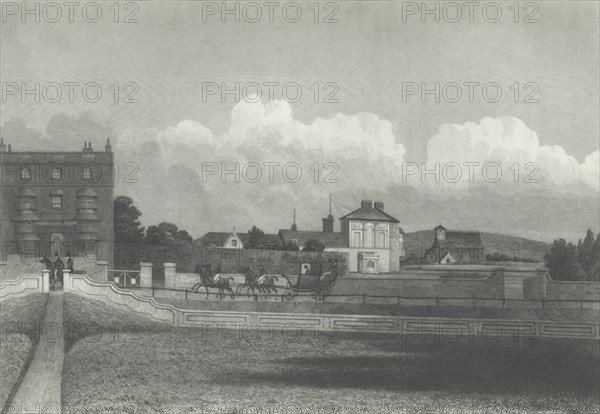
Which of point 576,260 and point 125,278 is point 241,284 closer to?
point 125,278

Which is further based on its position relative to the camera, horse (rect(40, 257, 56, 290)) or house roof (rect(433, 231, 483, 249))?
house roof (rect(433, 231, 483, 249))

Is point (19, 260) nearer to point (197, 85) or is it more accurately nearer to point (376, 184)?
point (197, 85)

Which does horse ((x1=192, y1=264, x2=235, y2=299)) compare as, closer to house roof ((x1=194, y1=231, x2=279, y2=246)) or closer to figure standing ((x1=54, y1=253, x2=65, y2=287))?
house roof ((x1=194, y1=231, x2=279, y2=246))

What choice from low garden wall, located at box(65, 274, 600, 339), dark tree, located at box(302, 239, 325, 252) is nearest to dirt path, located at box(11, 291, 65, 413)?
low garden wall, located at box(65, 274, 600, 339)

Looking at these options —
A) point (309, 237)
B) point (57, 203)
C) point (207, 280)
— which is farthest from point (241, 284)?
point (57, 203)

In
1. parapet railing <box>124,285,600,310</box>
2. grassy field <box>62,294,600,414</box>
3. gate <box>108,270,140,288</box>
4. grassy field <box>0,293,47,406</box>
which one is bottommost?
grassy field <box>62,294,600,414</box>

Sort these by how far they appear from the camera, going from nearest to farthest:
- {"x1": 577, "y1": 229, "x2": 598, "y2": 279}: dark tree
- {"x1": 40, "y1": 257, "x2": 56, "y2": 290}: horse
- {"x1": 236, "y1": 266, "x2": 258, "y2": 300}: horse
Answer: {"x1": 40, "y1": 257, "x2": 56, "y2": 290}: horse < {"x1": 236, "y1": 266, "x2": 258, "y2": 300}: horse < {"x1": 577, "y1": 229, "x2": 598, "y2": 279}: dark tree

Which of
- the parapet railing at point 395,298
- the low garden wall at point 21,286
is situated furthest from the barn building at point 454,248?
the low garden wall at point 21,286
